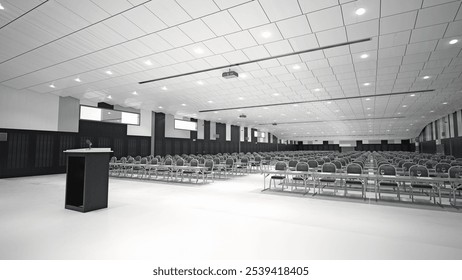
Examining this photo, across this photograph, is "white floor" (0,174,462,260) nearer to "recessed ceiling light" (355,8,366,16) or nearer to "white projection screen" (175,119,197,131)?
"recessed ceiling light" (355,8,366,16)

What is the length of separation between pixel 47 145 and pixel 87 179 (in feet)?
30.9

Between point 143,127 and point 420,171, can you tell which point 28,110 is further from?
point 420,171

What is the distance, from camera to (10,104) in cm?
1017

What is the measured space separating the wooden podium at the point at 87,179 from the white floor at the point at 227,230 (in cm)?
26

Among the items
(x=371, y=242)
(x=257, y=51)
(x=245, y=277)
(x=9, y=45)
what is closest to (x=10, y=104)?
(x=9, y=45)

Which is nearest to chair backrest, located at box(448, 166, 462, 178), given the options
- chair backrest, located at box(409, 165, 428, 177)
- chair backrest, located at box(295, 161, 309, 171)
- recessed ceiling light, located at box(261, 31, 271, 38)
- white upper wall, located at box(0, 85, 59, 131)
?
chair backrest, located at box(409, 165, 428, 177)

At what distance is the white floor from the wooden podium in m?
0.26

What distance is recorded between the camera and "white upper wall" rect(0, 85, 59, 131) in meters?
10.0

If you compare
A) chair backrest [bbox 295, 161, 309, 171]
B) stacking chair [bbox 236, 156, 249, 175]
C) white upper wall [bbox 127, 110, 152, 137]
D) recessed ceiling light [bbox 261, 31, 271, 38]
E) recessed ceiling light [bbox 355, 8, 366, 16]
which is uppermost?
recessed ceiling light [bbox 261, 31, 271, 38]

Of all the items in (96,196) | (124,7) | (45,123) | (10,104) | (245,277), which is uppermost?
(124,7)

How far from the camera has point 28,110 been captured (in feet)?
35.3

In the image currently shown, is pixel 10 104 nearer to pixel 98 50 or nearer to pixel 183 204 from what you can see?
pixel 98 50

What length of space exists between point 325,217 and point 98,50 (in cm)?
734

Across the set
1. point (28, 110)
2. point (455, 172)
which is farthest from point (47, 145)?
point (455, 172)
